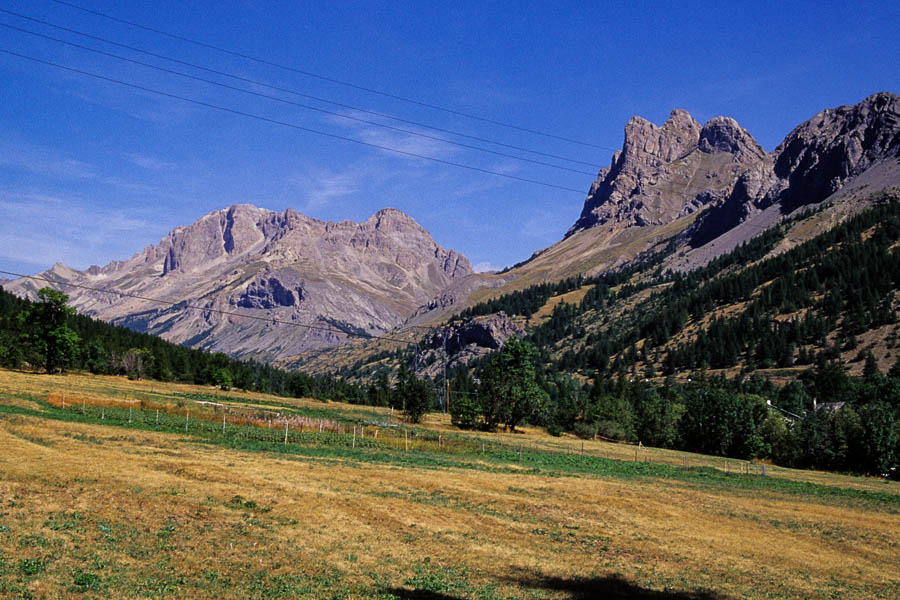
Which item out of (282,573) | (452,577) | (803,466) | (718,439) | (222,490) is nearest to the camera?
(282,573)

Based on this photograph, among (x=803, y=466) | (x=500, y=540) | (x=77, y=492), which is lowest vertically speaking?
(x=803, y=466)

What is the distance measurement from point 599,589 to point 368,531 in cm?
941

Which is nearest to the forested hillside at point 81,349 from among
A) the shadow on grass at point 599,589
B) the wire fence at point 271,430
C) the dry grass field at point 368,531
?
the wire fence at point 271,430

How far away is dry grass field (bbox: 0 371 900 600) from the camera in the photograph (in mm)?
17484

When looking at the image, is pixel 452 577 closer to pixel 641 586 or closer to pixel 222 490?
pixel 641 586

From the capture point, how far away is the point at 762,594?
21312mm

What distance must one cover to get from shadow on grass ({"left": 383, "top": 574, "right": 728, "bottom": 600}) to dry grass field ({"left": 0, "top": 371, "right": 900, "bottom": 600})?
0.11 meters

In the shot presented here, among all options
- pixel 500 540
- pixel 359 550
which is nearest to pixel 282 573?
pixel 359 550

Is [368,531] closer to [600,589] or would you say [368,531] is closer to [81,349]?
[600,589]

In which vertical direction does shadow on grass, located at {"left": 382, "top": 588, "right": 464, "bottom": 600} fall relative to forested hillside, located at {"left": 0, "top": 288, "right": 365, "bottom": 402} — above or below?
below

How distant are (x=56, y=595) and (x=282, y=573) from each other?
231 inches

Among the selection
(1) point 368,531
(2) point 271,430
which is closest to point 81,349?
(2) point 271,430

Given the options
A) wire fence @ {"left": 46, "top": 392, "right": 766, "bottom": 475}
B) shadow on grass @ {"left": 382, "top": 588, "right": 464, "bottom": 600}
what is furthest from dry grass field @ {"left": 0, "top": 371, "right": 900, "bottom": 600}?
wire fence @ {"left": 46, "top": 392, "right": 766, "bottom": 475}

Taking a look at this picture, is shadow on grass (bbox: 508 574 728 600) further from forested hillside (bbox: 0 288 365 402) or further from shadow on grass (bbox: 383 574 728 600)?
forested hillside (bbox: 0 288 365 402)
